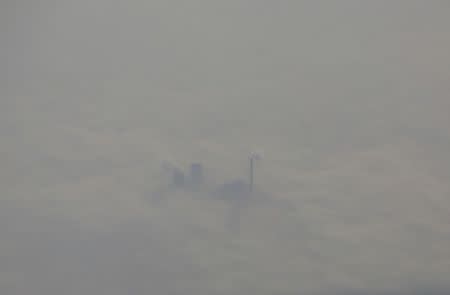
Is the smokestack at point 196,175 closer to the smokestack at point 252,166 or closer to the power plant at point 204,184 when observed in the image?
the power plant at point 204,184

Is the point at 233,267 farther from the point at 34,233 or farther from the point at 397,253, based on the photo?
the point at 34,233

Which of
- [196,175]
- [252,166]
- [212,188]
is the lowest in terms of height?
[212,188]

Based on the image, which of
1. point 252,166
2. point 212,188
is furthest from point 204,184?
point 252,166

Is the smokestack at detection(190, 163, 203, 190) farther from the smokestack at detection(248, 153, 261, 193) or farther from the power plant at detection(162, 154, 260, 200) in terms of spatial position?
the smokestack at detection(248, 153, 261, 193)

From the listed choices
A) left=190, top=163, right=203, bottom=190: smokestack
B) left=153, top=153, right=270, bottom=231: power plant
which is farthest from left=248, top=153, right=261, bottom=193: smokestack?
left=190, top=163, right=203, bottom=190: smokestack

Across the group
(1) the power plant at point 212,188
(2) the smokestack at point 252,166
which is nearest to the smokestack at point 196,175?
(1) the power plant at point 212,188

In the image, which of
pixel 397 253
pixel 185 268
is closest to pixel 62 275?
pixel 185 268

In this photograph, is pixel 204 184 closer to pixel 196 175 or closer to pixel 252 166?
pixel 196 175

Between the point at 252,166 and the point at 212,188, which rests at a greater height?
the point at 252,166
